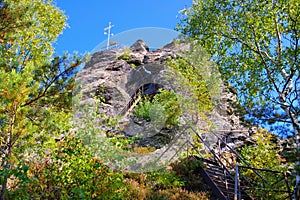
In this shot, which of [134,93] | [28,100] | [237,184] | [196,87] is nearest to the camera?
[28,100]

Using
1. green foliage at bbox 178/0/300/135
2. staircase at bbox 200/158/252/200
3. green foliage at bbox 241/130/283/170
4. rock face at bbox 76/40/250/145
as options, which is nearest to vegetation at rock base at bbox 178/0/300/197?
green foliage at bbox 178/0/300/135

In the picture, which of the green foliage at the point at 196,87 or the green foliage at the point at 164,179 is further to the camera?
the green foliage at the point at 196,87

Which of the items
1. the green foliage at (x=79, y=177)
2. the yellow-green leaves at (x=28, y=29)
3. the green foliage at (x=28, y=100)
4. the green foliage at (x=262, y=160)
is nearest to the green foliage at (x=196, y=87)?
the green foliage at (x=262, y=160)

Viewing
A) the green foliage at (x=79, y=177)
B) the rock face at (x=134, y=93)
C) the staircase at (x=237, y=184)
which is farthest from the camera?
the rock face at (x=134, y=93)

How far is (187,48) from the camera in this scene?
1059 centimetres

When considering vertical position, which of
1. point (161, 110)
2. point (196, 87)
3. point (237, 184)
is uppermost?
point (196, 87)

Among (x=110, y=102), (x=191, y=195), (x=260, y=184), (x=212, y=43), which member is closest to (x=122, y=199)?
(x=191, y=195)

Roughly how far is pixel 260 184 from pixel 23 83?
492 cm

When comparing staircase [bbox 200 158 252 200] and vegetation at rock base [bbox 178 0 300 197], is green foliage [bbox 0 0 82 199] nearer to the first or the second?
staircase [bbox 200 158 252 200]

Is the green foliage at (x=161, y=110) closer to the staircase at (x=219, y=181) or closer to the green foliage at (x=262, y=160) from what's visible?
the staircase at (x=219, y=181)

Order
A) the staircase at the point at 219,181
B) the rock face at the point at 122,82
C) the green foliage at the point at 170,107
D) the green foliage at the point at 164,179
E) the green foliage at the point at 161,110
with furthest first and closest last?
the green foliage at the point at 170,107
the green foliage at the point at 161,110
the rock face at the point at 122,82
the green foliage at the point at 164,179
the staircase at the point at 219,181

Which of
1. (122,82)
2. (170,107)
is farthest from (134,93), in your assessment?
(170,107)

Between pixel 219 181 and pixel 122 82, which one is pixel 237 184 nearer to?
pixel 219 181

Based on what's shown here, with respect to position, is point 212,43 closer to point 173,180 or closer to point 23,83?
point 173,180
